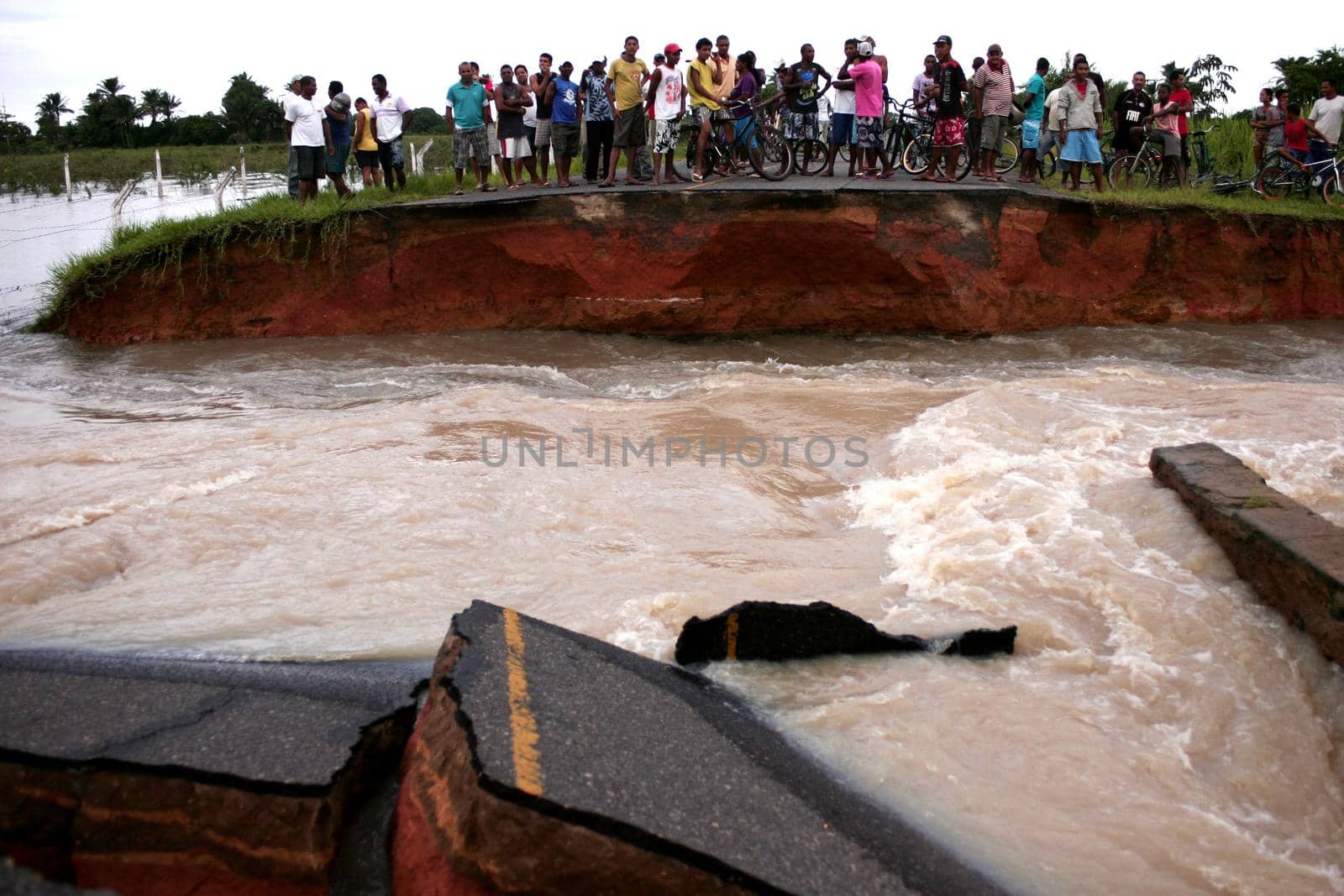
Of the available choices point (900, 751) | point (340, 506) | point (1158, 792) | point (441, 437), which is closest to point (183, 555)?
point (340, 506)

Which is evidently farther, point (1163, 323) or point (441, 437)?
point (1163, 323)

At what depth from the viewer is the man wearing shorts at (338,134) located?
1061 cm

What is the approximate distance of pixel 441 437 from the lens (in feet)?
21.4

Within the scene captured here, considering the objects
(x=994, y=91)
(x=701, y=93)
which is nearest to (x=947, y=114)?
(x=994, y=91)

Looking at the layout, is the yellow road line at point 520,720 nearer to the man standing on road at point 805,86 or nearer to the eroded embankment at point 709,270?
the eroded embankment at point 709,270

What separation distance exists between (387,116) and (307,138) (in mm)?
1065

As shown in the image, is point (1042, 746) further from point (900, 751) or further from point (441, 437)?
point (441, 437)

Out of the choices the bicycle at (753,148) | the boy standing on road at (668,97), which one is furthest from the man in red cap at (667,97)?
the bicycle at (753,148)

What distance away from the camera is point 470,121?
1067 cm

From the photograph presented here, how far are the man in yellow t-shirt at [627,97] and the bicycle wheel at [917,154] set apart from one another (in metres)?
3.26

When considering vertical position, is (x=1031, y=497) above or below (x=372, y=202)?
below

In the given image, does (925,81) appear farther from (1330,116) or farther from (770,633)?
(770,633)

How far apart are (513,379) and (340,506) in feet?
11.3

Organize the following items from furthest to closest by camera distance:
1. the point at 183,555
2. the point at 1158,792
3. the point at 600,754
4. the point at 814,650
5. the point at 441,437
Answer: the point at 441,437, the point at 183,555, the point at 814,650, the point at 1158,792, the point at 600,754
